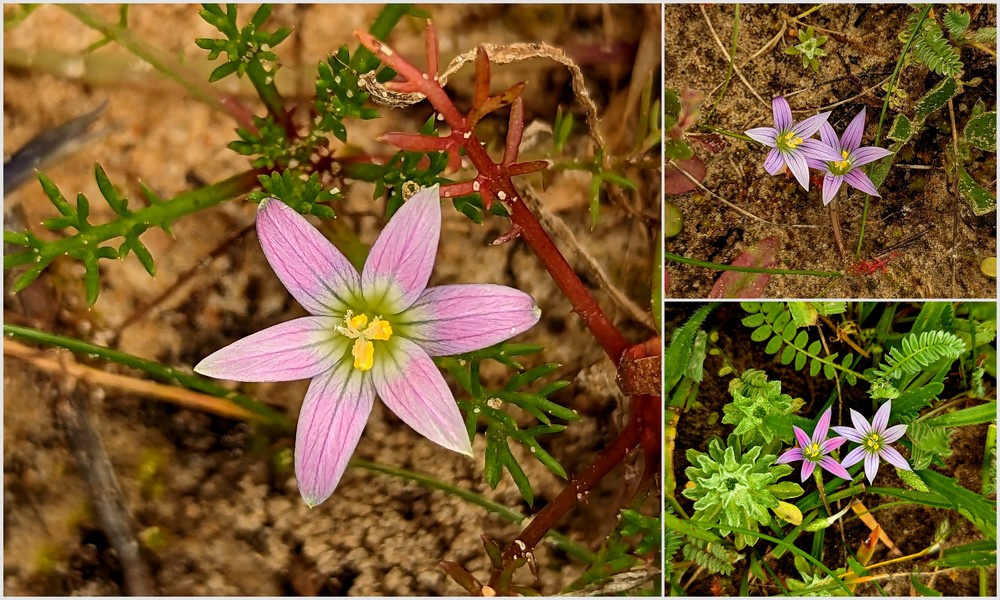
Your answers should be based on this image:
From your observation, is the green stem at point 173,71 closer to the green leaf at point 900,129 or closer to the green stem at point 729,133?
the green stem at point 729,133

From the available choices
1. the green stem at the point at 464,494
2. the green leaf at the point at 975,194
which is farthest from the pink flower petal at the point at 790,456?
the green leaf at the point at 975,194

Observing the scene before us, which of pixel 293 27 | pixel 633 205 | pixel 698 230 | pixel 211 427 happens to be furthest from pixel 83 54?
pixel 698 230

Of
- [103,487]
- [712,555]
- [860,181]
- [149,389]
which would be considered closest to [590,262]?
[860,181]

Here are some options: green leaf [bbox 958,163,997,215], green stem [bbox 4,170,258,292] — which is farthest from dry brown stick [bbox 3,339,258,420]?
green leaf [bbox 958,163,997,215]

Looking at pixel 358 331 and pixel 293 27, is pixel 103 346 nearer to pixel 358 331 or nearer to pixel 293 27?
pixel 358 331

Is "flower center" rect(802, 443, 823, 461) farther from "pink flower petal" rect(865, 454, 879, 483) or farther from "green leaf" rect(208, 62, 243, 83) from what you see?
"green leaf" rect(208, 62, 243, 83)
